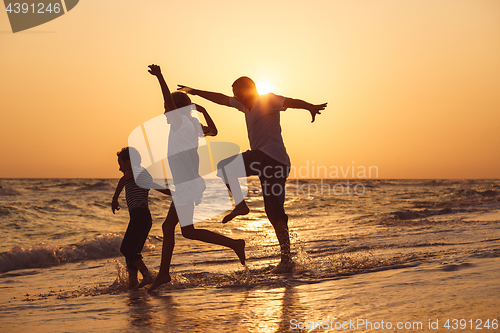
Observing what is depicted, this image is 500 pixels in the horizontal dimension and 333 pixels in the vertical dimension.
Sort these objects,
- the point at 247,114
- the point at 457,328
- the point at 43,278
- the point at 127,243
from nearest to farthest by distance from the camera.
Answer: the point at 457,328
the point at 127,243
the point at 247,114
the point at 43,278

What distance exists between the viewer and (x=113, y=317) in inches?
119

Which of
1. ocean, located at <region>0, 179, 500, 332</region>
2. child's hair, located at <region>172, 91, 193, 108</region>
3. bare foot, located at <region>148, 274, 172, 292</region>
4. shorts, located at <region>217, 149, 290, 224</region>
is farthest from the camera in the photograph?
shorts, located at <region>217, 149, 290, 224</region>

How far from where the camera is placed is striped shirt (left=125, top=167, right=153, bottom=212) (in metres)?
4.62

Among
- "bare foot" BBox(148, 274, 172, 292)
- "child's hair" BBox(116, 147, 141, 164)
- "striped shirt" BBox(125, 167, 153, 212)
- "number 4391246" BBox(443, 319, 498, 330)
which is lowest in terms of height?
"bare foot" BBox(148, 274, 172, 292)

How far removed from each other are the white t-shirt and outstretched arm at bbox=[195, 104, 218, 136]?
1.65 ft

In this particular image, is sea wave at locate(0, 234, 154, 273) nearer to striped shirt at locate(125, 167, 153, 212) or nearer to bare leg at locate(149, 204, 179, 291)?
striped shirt at locate(125, 167, 153, 212)

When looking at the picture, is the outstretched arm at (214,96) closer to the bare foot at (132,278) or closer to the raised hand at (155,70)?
the raised hand at (155,70)

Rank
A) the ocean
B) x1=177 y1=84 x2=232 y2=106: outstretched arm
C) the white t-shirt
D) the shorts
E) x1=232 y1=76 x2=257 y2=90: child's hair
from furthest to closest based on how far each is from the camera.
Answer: x1=177 y1=84 x2=232 y2=106: outstretched arm
x1=232 y1=76 x2=257 y2=90: child's hair
the white t-shirt
the shorts
the ocean

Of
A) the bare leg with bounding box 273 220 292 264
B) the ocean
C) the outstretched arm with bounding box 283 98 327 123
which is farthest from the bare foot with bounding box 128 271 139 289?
the outstretched arm with bounding box 283 98 327 123

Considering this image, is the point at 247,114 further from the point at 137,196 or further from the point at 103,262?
the point at 103,262

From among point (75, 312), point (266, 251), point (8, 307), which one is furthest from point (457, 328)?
point (266, 251)

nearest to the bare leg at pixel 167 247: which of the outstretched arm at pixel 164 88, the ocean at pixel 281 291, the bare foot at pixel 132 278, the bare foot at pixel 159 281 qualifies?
the bare foot at pixel 159 281

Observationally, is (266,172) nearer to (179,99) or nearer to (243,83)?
(243,83)

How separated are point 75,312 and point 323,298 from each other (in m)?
2.01
